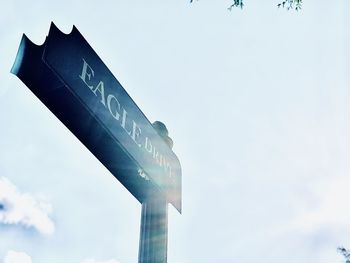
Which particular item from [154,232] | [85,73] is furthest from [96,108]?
[154,232]

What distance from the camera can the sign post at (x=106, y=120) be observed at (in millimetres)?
2688

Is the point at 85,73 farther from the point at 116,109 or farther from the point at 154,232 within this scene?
A: the point at 154,232

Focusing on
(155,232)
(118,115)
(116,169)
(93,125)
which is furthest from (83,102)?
(155,232)

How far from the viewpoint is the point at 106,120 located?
3.18 meters

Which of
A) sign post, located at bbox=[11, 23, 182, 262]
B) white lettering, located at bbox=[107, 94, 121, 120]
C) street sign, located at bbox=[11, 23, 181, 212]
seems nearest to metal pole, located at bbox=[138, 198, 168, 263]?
sign post, located at bbox=[11, 23, 182, 262]

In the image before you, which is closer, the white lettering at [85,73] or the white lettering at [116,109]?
the white lettering at [85,73]

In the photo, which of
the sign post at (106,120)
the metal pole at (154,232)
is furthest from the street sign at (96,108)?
the metal pole at (154,232)

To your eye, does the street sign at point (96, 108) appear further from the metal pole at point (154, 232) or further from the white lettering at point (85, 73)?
the metal pole at point (154, 232)

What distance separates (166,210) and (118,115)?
124 cm

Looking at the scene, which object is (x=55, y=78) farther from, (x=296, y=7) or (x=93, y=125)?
(x=296, y=7)

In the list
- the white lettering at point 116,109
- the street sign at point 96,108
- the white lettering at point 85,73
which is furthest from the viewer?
the white lettering at point 116,109

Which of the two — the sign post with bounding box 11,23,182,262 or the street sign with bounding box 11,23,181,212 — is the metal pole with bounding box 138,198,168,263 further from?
the street sign with bounding box 11,23,181,212

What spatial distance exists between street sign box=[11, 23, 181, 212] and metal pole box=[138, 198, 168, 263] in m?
0.11

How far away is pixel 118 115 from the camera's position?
3379 mm
